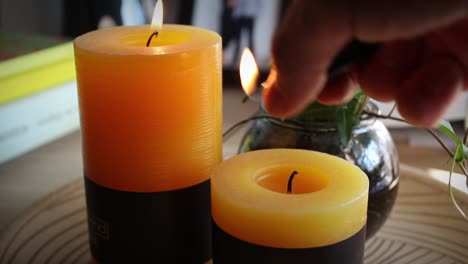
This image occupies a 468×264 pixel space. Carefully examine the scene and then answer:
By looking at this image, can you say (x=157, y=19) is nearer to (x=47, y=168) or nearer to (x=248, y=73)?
(x=248, y=73)

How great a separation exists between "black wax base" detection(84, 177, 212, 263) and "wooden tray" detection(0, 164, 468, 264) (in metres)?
0.07

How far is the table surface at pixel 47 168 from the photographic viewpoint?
0.61 metres

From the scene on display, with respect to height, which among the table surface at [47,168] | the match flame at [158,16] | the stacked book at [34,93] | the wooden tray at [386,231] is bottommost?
the table surface at [47,168]

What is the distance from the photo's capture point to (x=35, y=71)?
698 mm

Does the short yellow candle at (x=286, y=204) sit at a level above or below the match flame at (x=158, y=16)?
below

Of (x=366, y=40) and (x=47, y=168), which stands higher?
(x=366, y=40)

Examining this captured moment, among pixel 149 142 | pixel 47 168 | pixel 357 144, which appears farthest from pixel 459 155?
pixel 47 168

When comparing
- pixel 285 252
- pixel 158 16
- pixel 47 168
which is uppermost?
pixel 158 16

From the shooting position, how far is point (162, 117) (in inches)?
16.0

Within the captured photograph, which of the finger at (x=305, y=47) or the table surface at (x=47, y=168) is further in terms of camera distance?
the table surface at (x=47, y=168)

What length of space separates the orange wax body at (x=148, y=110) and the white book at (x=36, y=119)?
0.27 metres

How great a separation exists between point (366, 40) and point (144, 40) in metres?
0.24

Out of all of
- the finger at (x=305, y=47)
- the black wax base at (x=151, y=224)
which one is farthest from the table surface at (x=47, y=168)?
the finger at (x=305, y=47)

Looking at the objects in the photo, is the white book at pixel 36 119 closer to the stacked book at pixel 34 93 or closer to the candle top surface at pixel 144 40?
the stacked book at pixel 34 93
